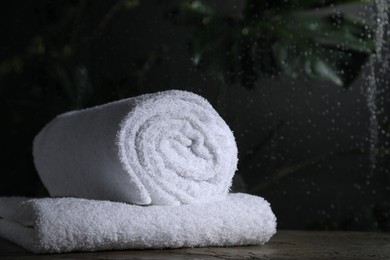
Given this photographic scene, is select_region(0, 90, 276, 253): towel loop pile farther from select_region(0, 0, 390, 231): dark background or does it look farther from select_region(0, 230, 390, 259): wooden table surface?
select_region(0, 0, 390, 231): dark background

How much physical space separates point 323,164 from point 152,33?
0.50 m

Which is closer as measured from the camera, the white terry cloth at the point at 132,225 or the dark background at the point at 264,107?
the white terry cloth at the point at 132,225

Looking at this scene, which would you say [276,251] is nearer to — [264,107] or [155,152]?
[155,152]

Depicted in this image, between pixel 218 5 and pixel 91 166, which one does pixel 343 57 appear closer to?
pixel 218 5

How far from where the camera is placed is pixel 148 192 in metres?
0.96

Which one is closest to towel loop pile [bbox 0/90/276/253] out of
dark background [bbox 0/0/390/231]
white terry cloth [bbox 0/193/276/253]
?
white terry cloth [bbox 0/193/276/253]

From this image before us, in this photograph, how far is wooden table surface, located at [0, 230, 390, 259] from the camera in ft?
2.99

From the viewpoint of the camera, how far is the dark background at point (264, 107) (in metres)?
1.58

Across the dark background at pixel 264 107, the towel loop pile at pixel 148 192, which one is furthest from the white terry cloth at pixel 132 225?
the dark background at pixel 264 107

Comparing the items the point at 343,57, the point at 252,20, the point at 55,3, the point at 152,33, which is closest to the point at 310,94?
the point at 343,57

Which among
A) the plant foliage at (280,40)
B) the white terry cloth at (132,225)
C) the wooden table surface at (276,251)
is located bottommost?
the wooden table surface at (276,251)

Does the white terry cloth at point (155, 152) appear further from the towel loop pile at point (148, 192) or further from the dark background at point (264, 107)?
the dark background at point (264, 107)

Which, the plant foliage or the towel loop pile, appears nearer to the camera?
the towel loop pile

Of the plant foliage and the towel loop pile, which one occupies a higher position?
the plant foliage
